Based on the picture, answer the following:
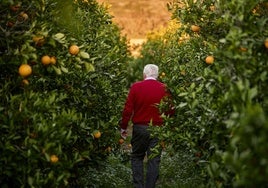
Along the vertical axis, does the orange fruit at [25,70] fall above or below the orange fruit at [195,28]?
below

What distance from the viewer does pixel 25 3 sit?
14.1 ft

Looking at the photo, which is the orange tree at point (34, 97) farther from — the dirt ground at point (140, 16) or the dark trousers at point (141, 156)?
the dirt ground at point (140, 16)

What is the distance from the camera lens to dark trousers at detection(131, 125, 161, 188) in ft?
22.0

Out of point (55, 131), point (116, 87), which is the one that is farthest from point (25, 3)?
point (116, 87)

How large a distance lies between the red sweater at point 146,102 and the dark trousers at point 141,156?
0.49 feet

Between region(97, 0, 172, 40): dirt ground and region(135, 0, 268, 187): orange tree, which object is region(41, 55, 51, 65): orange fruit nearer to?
region(135, 0, 268, 187): orange tree

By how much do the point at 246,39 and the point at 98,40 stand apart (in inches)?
134

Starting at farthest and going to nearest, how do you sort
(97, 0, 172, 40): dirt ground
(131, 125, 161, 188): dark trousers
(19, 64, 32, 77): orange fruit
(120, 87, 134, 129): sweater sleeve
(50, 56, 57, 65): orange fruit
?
(97, 0, 172, 40): dirt ground
(120, 87, 134, 129): sweater sleeve
(131, 125, 161, 188): dark trousers
(50, 56, 57, 65): orange fruit
(19, 64, 32, 77): orange fruit

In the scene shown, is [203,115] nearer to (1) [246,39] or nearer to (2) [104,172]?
(1) [246,39]

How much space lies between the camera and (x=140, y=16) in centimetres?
2964

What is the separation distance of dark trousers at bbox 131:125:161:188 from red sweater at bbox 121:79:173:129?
0.15 metres

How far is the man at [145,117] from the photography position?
672 centimetres

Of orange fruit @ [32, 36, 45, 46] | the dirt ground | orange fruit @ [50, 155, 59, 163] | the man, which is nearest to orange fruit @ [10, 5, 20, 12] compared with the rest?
orange fruit @ [32, 36, 45, 46]

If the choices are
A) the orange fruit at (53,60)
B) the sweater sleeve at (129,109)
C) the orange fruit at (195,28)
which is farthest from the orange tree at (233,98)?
the sweater sleeve at (129,109)
